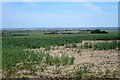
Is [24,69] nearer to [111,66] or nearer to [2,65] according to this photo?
[2,65]

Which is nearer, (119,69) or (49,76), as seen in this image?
(49,76)

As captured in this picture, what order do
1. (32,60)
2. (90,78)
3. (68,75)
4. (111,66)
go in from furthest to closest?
(32,60), (111,66), (68,75), (90,78)

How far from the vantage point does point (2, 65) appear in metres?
10.6

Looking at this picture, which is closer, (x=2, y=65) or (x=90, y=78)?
(x=90, y=78)

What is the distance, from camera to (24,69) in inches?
416

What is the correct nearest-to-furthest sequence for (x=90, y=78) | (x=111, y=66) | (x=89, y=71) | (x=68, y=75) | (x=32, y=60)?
(x=90, y=78) < (x=68, y=75) < (x=89, y=71) < (x=111, y=66) < (x=32, y=60)

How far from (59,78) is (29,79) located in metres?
0.92

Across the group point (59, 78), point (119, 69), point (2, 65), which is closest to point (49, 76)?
point (59, 78)

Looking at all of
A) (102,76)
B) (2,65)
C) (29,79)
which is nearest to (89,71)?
(102,76)

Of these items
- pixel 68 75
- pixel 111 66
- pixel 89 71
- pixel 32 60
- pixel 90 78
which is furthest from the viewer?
pixel 32 60

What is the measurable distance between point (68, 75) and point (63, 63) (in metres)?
2.23

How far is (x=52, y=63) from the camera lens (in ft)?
38.5

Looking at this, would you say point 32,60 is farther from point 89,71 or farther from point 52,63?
point 89,71

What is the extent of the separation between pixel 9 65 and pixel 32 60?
216cm
